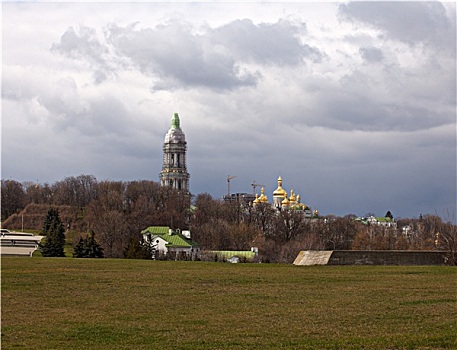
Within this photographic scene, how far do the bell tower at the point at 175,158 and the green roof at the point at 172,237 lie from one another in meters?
83.9

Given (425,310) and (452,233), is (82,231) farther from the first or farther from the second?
(425,310)

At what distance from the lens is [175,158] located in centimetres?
18875

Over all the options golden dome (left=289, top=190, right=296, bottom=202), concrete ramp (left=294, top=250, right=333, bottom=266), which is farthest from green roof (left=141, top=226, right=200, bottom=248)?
A: golden dome (left=289, top=190, right=296, bottom=202)

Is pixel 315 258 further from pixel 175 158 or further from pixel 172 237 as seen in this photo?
pixel 175 158

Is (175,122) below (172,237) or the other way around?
the other way around

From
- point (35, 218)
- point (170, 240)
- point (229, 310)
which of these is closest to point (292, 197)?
point (35, 218)

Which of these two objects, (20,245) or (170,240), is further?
(170,240)

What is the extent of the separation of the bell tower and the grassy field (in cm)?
15269

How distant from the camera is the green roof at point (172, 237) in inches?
3585

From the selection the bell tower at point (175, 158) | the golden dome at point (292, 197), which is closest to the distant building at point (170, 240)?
the golden dome at point (292, 197)

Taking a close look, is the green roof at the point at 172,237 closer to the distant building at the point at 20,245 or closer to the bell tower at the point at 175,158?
the distant building at the point at 20,245

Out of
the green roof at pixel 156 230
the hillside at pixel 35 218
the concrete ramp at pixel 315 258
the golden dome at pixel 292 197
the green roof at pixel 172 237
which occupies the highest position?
the golden dome at pixel 292 197

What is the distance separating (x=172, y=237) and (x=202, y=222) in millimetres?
20582

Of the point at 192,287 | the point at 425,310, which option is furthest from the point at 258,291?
the point at 425,310
